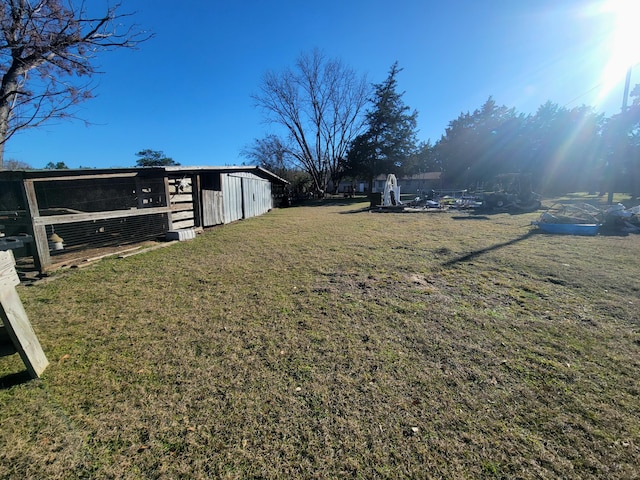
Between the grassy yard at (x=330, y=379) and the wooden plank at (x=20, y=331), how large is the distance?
0.53ft

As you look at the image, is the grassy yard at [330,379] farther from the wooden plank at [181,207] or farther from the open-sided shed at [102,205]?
the wooden plank at [181,207]

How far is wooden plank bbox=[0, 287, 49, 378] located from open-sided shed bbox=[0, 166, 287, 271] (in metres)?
3.87

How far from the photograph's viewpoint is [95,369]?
8.07 feet

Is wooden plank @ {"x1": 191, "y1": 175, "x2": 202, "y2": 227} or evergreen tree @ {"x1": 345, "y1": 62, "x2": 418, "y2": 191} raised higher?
evergreen tree @ {"x1": 345, "y1": 62, "x2": 418, "y2": 191}

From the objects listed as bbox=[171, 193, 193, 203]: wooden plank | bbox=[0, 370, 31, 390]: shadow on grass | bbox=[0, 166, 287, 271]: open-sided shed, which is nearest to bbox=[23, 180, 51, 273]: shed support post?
bbox=[0, 166, 287, 271]: open-sided shed

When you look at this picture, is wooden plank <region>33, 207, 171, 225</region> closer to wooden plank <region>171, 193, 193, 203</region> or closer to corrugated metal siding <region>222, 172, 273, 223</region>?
wooden plank <region>171, 193, 193, 203</region>

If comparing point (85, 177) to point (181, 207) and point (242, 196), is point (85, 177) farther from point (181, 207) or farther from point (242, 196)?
point (242, 196)

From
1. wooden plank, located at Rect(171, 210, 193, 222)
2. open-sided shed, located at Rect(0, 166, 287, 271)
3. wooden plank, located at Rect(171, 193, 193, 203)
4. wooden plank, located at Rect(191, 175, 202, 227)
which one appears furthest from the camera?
wooden plank, located at Rect(191, 175, 202, 227)

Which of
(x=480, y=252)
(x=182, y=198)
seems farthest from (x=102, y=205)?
(x=480, y=252)

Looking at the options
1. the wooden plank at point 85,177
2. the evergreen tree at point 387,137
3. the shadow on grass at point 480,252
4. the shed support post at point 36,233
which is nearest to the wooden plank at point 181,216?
the wooden plank at point 85,177

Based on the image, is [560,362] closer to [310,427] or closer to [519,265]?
[310,427]

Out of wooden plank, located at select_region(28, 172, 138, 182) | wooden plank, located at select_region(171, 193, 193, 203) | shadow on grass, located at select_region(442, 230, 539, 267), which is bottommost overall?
shadow on grass, located at select_region(442, 230, 539, 267)

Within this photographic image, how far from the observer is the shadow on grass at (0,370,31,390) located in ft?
7.33

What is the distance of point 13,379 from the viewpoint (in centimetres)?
231
